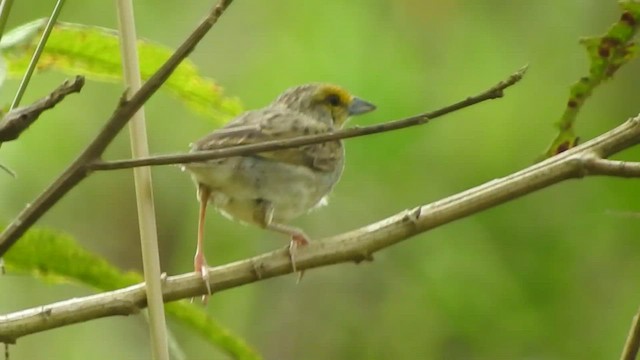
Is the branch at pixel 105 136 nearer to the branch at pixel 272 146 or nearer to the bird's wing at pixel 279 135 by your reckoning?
the branch at pixel 272 146

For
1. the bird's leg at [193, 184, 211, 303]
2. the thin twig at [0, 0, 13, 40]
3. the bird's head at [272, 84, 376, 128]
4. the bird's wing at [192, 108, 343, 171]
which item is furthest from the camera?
the bird's head at [272, 84, 376, 128]

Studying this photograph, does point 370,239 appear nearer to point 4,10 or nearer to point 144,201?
point 144,201

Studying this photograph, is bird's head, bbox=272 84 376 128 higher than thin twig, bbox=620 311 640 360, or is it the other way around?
bird's head, bbox=272 84 376 128

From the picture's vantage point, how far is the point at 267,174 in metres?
1.99

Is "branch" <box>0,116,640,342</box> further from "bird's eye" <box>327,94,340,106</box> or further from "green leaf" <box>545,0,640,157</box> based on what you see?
"bird's eye" <box>327,94,340,106</box>

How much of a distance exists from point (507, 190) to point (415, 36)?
5.40 feet

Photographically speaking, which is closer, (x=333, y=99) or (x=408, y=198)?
(x=333, y=99)

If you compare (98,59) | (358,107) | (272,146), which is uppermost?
(358,107)

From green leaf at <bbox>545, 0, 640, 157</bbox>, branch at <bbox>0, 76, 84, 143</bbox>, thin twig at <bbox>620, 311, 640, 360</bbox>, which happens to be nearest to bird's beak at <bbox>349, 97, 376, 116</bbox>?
green leaf at <bbox>545, 0, 640, 157</bbox>

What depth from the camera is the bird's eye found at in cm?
242

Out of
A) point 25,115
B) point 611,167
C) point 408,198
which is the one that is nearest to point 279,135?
point 408,198

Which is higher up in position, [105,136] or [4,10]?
[4,10]

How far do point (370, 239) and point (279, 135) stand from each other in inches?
30.7

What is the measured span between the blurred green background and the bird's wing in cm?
45
